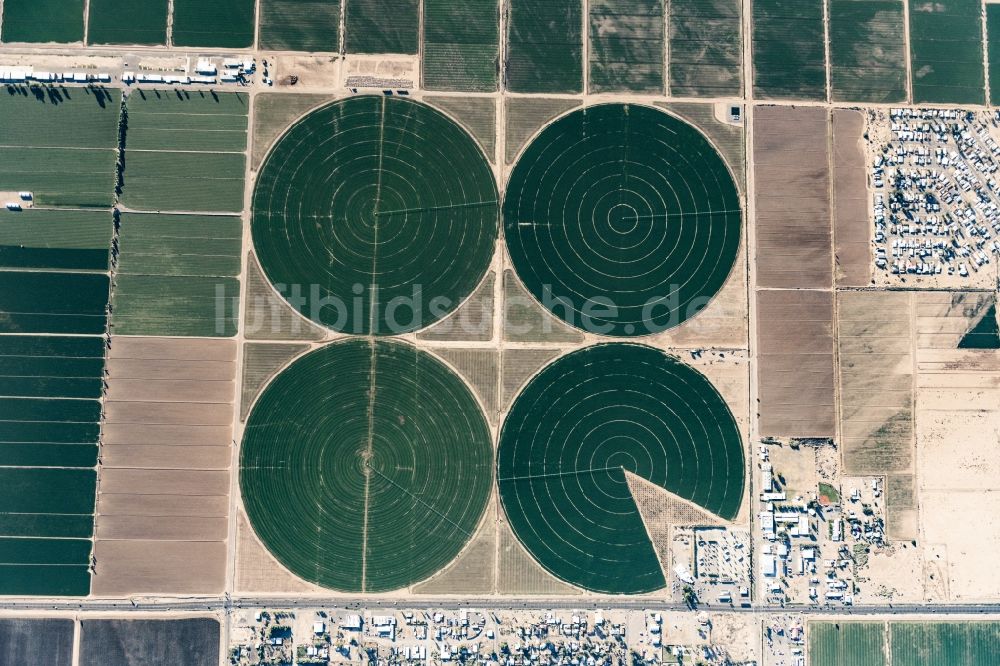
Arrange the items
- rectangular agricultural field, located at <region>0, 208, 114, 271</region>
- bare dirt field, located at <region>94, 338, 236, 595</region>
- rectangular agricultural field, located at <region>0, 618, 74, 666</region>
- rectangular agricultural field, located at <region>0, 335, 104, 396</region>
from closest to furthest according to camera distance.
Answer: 1. rectangular agricultural field, located at <region>0, 618, 74, 666</region>
2. bare dirt field, located at <region>94, 338, 236, 595</region>
3. rectangular agricultural field, located at <region>0, 335, 104, 396</region>
4. rectangular agricultural field, located at <region>0, 208, 114, 271</region>

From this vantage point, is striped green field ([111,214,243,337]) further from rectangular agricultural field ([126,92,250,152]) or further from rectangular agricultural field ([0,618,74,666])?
rectangular agricultural field ([0,618,74,666])

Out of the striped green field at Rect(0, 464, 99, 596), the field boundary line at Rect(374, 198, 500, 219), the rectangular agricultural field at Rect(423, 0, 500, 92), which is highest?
the rectangular agricultural field at Rect(423, 0, 500, 92)

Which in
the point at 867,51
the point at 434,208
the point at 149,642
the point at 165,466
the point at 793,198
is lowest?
the point at 149,642

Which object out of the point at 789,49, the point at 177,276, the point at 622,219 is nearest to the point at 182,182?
the point at 177,276

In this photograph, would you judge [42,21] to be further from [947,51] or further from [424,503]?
[947,51]

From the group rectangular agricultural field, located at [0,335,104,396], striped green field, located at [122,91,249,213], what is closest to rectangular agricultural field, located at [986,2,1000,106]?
striped green field, located at [122,91,249,213]

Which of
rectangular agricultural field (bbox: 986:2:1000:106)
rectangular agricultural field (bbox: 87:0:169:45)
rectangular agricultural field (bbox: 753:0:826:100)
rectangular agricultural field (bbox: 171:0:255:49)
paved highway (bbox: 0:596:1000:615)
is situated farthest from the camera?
rectangular agricultural field (bbox: 986:2:1000:106)
